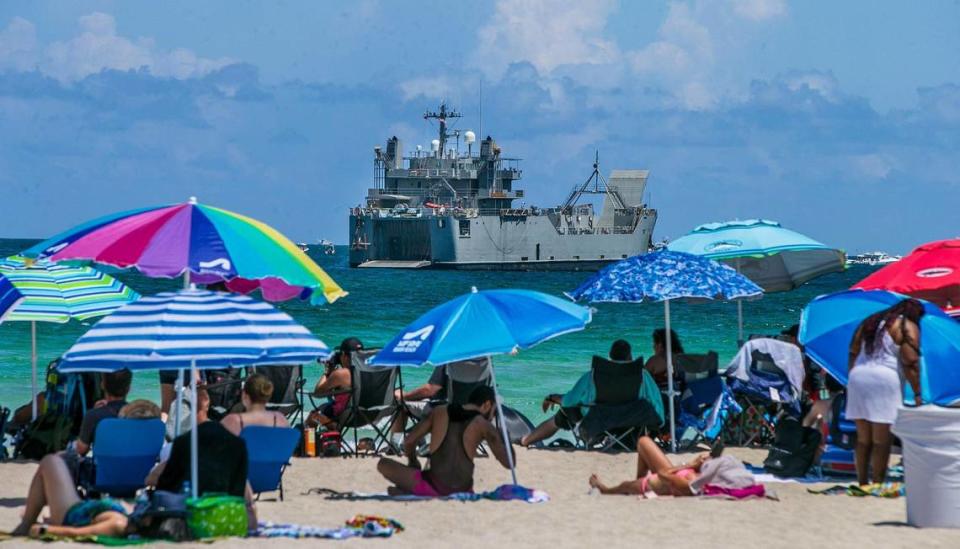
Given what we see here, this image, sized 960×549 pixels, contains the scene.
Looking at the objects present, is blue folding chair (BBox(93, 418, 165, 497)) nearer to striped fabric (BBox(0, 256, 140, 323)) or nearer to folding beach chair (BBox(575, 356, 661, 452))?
striped fabric (BBox(0, 256, 140, 323))

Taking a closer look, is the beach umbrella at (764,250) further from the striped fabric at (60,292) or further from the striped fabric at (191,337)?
the striped fabric at (191,337)

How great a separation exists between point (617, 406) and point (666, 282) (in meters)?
1.00

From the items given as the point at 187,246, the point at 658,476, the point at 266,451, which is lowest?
the point at 658,476

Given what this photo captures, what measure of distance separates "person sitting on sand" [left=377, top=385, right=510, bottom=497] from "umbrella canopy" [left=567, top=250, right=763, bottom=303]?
4.80 feet

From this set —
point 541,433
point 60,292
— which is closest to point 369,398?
point 541,433

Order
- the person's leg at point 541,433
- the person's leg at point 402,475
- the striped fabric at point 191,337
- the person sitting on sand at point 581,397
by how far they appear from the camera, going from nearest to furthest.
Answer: the striped fabric at point 191,337 < the person's leg at point 402,475 < the person sitting on sand at point 581,397 < the person's leg at point 541,433

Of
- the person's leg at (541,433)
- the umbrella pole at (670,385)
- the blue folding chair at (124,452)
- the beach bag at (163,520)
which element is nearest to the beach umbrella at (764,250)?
the umbrella pole at (670,385)

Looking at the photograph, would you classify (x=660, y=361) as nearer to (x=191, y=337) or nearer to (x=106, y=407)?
(x=106, y=407)

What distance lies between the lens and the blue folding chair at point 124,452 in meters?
6.86

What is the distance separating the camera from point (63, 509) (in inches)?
246

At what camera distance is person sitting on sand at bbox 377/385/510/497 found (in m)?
7.88

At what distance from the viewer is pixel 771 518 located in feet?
23.6

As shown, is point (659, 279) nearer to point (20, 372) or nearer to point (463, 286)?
point (20, 372)

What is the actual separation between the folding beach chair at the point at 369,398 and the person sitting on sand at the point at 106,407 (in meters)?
2.10
